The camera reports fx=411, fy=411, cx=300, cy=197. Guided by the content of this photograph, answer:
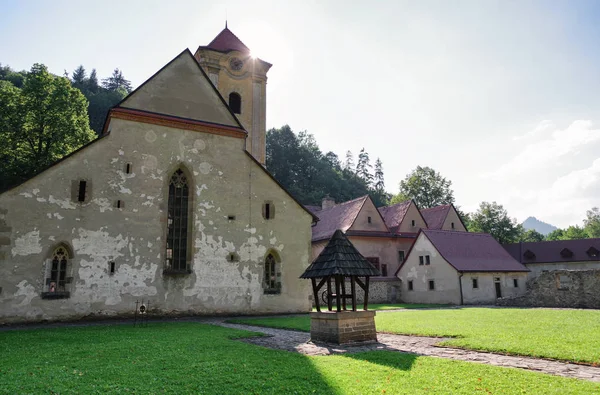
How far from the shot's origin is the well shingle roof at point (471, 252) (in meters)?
33.4

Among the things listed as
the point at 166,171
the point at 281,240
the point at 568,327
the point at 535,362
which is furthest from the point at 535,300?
the point at 166,171

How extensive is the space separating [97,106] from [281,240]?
52.7 m

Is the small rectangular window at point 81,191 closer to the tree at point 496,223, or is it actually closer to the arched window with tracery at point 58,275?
the arched window with tracery at point 58,275

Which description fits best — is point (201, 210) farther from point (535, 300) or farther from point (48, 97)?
point (535, 300)

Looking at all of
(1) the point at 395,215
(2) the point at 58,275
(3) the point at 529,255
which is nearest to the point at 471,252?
→ (1) the point at 395,215

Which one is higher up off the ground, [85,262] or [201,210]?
[201,210]

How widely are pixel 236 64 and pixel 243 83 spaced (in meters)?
1.59

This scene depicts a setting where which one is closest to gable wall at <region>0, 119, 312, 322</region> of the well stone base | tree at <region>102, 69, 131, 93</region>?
the well stone base

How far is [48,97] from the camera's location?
100 ft

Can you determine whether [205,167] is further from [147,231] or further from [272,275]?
[272,275]

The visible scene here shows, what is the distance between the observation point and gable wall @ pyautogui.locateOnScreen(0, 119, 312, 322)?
16875 mm

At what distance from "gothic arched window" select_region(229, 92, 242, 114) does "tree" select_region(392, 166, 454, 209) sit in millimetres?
42919

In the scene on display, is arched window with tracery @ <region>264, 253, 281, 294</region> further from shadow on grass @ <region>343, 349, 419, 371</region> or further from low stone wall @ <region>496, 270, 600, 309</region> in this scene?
low stone wall @ <region>496, 270, 600, 309</region>

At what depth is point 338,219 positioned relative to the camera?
40.7 meters
